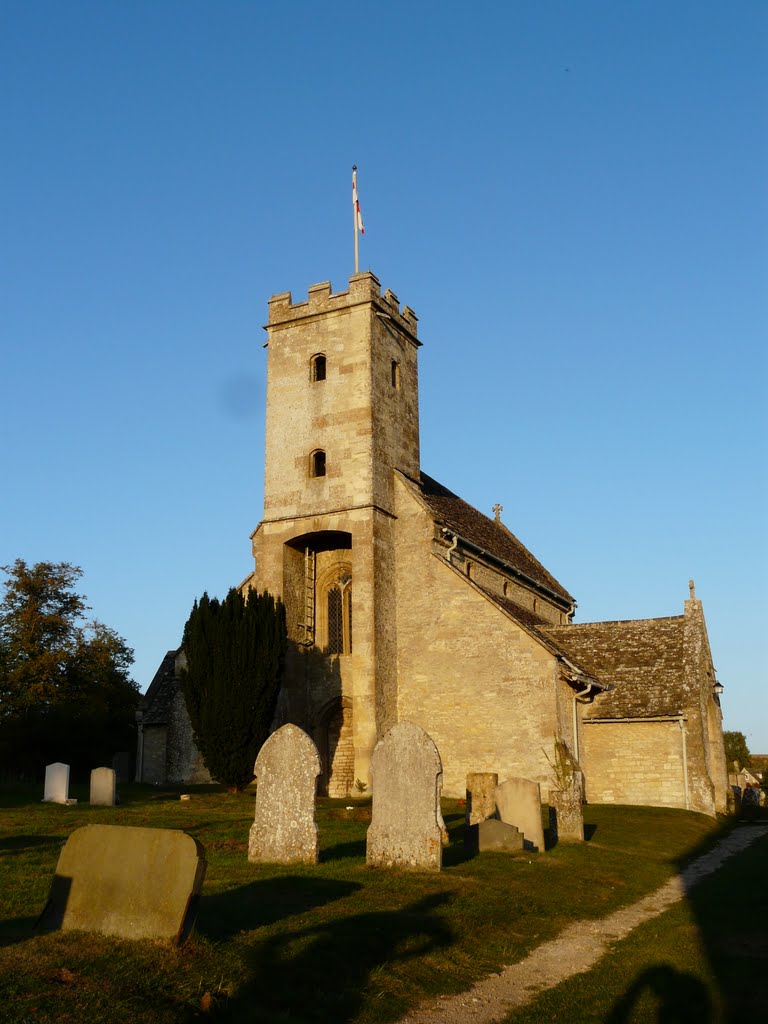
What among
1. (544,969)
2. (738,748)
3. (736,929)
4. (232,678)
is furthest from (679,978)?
(738,748)

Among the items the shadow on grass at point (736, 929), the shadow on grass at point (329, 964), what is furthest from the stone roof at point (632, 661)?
the shadow on grass at point (329, 964)

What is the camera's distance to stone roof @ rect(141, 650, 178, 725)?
31672mm

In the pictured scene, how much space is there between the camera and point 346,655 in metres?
30.8

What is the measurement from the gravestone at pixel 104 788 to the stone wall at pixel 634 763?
1394 centimetres

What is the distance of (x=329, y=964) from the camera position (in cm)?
838

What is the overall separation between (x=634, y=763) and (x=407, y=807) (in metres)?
16.3

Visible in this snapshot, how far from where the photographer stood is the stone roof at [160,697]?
3167cm

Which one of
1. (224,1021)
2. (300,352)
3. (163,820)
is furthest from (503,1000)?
(300,352)

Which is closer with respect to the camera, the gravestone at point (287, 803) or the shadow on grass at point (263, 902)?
the shadow on grass at point (263, 902)

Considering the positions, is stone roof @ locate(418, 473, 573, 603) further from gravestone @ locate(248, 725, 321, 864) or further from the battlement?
gravestone @ locate(248, 725, 321, 864)

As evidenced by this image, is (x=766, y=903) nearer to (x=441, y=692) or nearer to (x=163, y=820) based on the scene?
(x=163, y=820)

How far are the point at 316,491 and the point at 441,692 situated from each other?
7634 mm

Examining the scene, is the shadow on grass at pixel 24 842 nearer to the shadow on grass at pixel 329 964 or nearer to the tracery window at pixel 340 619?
the shadow on grass at pixel 329 964

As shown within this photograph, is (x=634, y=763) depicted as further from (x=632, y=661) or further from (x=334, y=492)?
(x=334, y=492)
